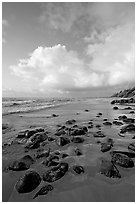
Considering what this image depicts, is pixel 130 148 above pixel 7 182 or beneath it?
above

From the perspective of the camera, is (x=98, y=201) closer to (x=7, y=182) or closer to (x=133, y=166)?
(x=133, y=166)

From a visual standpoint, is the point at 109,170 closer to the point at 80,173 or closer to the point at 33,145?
the point at 80,173

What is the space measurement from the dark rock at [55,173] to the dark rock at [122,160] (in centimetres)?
171

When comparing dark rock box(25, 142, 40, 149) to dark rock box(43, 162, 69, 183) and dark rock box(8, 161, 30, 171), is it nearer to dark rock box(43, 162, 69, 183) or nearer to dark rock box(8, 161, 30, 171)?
dark rock box(8, 161, 30, 171)

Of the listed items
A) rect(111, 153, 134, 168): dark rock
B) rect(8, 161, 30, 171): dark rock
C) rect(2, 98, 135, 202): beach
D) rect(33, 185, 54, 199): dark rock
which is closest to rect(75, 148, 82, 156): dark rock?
rect(2, 98, 135, 202): beach

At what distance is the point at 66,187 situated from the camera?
3730 mm

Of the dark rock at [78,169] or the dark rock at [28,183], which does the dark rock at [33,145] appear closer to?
the dark rock at [28,183]

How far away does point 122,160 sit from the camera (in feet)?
15.3

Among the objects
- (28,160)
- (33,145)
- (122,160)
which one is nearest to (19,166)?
(28,160)

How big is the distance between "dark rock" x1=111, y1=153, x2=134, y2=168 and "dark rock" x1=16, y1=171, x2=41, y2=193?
103 inches

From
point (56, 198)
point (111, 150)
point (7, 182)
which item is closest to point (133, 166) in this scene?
point (111, 150)

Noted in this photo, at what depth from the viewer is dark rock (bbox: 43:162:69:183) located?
157 inches

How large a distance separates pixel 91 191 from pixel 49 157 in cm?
205

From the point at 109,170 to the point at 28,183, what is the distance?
7.82 feet
